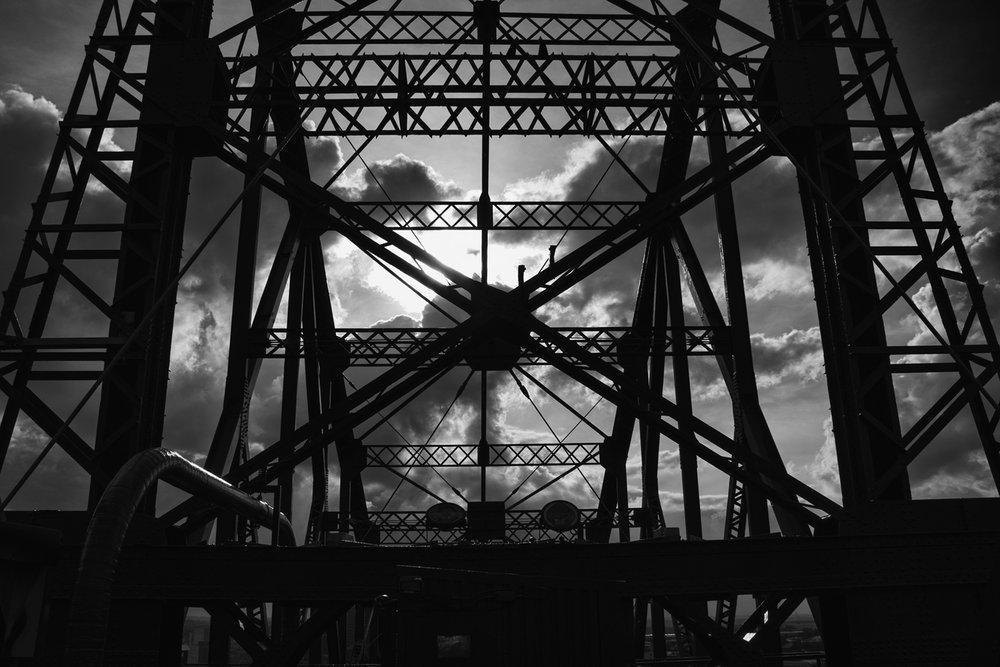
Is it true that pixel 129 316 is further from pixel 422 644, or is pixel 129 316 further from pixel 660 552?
pixel 660 552

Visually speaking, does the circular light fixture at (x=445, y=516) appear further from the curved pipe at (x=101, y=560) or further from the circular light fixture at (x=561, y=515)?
the curved pipe at (x=101, y=560)

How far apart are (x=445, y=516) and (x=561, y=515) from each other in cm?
341

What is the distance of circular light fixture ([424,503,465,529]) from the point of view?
843 inches

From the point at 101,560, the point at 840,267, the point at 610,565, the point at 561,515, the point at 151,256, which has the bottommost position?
the point at 101,560

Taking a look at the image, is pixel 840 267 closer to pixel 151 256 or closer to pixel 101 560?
pixel 151 256

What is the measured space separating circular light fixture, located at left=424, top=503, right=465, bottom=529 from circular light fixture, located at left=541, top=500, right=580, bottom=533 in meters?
2.81

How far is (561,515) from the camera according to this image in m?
19.5

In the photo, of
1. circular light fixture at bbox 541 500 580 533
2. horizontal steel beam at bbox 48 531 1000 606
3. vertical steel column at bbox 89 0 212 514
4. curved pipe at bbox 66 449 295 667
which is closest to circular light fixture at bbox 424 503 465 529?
circular light fixture at bbox 541 500 580 533

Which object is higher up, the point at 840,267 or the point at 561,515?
the point at 840,267

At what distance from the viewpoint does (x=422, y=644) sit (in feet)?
31.3

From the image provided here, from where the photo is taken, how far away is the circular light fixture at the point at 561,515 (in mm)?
19297

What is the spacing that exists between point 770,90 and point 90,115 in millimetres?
12552

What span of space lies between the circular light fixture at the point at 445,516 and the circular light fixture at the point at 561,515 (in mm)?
2805

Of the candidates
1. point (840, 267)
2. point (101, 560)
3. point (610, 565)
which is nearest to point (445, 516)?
point (610, 565)
